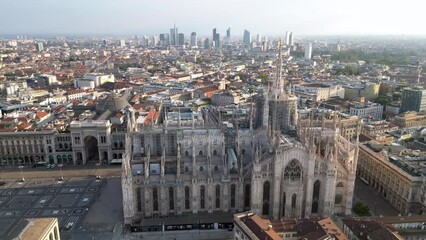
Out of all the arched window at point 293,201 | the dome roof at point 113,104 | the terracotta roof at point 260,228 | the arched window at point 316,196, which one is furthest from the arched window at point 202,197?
the dome roof at point 113,104

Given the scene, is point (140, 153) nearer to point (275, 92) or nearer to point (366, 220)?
point (275, 92)

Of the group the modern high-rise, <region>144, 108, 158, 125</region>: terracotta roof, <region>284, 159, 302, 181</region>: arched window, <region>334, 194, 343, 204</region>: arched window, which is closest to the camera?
<region>284, 159, 302, 181</region>: arched window

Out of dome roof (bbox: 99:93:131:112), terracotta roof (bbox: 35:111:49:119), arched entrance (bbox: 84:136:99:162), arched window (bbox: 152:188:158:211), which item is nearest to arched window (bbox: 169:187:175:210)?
arched window (bbox: 152:188:158:211)

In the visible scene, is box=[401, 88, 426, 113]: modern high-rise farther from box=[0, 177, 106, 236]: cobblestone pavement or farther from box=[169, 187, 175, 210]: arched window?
box=[0, 177, 106, 236]: cobblestone pavement

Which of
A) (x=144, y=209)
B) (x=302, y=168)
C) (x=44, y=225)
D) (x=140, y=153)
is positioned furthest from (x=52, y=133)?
(x=302, y=168)

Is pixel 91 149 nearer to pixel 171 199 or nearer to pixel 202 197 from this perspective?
pixel 171 199

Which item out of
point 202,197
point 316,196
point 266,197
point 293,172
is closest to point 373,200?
point 316,196
